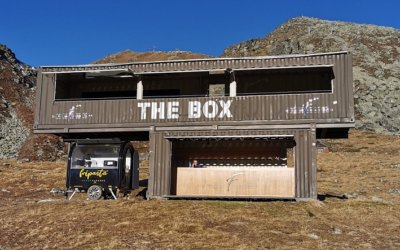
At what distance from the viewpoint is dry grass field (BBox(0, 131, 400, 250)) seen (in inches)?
655

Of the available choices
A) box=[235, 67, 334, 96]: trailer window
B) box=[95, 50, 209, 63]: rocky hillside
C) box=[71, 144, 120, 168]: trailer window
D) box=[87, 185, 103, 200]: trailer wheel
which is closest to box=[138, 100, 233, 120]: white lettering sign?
box=[235, 67, 334, 96]: trailer window

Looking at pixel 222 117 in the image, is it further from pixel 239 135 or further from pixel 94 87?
pixel 94 87

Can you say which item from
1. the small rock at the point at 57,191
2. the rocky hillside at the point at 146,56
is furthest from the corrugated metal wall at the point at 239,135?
the rocky hillside at the point at 146,56

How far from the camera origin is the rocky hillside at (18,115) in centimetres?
5459

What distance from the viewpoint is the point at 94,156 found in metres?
26.6

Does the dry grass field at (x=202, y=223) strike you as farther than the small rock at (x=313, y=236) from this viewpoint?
No

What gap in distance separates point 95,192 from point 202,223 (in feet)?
28.8

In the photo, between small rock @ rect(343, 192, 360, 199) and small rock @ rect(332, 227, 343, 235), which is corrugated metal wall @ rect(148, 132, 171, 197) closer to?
small rock @ rect(332, 227, 343, 235)

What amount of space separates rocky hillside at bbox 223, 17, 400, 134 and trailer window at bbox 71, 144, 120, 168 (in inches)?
1743

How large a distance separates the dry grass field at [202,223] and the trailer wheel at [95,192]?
34.9 inches

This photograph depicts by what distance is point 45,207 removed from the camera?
23.4 m

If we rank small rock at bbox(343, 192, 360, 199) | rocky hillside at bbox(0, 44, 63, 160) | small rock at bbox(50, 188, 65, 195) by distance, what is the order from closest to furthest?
small rock at bbox(343, 192, 360, 199) → small rock at bbox(50, 188, 65, 195) → rocky hillside at bbox(0, 44, 63, 160)

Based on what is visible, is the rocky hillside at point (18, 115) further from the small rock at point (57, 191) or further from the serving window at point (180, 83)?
the serving window at point (180, 83)

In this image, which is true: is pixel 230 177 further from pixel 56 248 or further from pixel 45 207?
pixel 56 248
